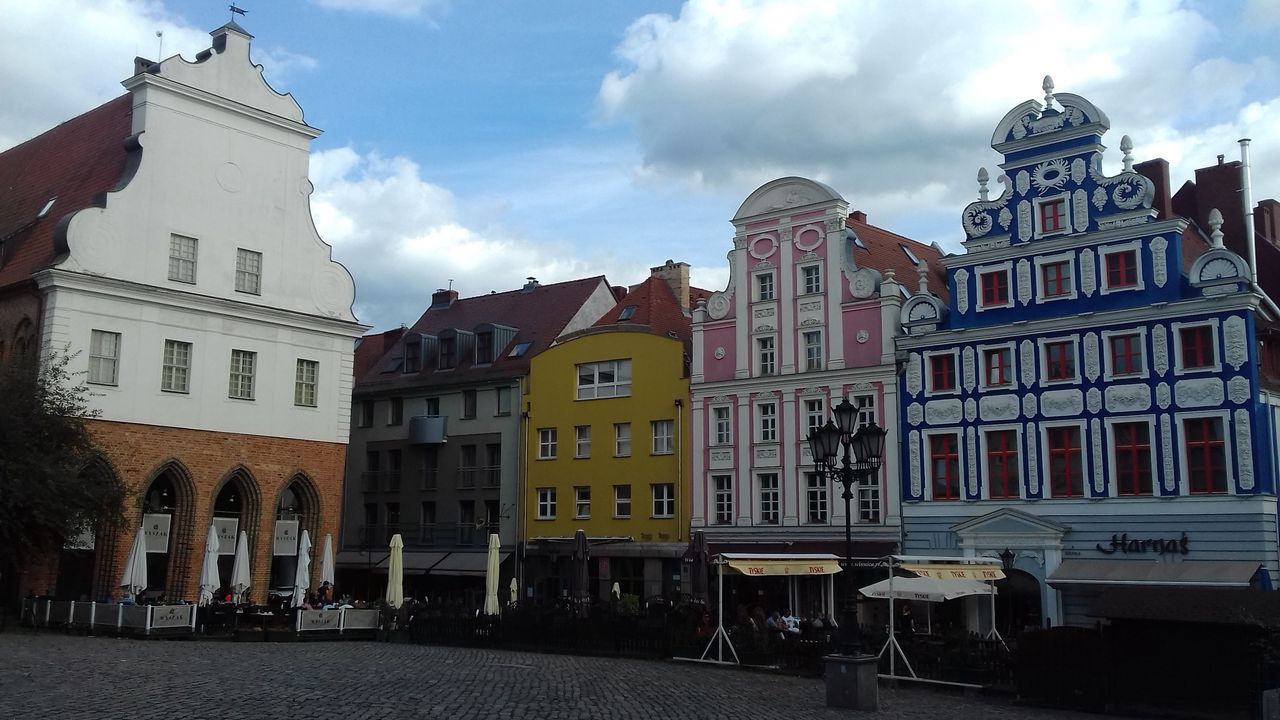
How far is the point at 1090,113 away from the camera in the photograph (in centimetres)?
3659

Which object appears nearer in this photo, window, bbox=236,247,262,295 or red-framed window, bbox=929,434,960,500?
red-framed window, bbox=929,434,960,500

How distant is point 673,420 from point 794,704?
26223mm

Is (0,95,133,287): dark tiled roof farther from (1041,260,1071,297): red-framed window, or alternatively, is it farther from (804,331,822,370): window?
(1041,260,1071,297): red-framed window

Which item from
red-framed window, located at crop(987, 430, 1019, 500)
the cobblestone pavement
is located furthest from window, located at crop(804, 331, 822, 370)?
the cobblestone pavement

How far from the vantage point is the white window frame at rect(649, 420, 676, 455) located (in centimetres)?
4628

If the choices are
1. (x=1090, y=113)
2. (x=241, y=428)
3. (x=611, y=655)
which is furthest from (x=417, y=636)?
(x=1090, y=113)

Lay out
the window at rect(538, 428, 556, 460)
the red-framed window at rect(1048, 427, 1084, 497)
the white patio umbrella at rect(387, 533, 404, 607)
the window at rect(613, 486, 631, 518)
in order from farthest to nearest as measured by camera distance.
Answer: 1. the window at rect(538, 428, 556, 460)
2. the window at rect(613, 486, 631, 518)
3. the red-framed window at rect(1048, 427, 1084, 497)
4. the white patio umbrella at rect(387, 533, 404, 607)

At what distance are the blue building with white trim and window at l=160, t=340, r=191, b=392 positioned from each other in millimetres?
22580

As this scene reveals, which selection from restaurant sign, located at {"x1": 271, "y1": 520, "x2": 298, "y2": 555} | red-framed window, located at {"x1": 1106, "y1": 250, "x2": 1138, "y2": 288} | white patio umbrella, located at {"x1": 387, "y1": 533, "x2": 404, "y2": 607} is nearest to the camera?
red-framed window, located at {"x1": 1106, "y1": 250, "x2": 1138, "y2": 288}

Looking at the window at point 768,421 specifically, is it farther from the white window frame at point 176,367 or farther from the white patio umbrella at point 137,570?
the white patio umbrella at point 137,570

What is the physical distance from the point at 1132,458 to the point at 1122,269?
209 inches

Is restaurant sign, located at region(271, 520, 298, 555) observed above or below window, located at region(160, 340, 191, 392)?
below

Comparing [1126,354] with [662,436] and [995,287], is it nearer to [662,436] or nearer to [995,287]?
[995,287]

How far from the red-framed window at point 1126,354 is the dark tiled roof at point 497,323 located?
2368 centimetres
